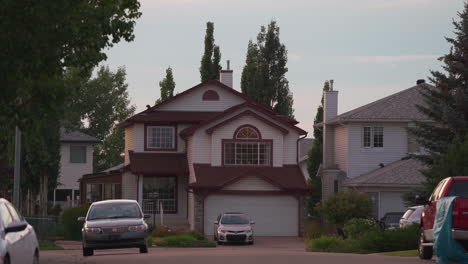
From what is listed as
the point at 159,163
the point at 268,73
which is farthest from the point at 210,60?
the point at 159,163

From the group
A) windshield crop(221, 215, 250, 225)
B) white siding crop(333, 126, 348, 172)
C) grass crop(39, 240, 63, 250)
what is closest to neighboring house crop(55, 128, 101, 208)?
white siding crop(333, 126, 348, 172)

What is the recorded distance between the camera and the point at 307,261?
83.5ft

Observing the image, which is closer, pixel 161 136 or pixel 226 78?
pixel 161 136

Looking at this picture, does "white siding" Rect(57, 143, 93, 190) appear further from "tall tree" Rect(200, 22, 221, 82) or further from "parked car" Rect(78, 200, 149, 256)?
"parked car" Rect(78, 200, 149, 256)

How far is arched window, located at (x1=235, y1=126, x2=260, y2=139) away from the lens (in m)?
57.1

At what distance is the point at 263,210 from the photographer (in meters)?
56.3

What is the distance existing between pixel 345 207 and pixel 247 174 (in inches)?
254

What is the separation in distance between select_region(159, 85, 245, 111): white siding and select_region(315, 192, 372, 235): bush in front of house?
466 inches

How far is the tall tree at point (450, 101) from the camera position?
138 feet

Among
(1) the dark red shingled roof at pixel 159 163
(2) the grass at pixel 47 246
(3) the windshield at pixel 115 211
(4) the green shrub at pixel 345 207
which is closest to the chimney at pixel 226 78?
(1) the dark red shingled roof at pixel 159 163

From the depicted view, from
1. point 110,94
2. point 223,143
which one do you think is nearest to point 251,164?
point 223,143

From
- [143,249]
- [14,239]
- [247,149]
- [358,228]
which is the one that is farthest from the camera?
[247,149]

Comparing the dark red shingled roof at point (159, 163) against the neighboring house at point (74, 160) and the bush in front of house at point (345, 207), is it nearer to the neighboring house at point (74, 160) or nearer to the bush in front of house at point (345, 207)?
the bush in front of house at point (345, 207)

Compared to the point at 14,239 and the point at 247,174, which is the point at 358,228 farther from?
the point at 14,239
